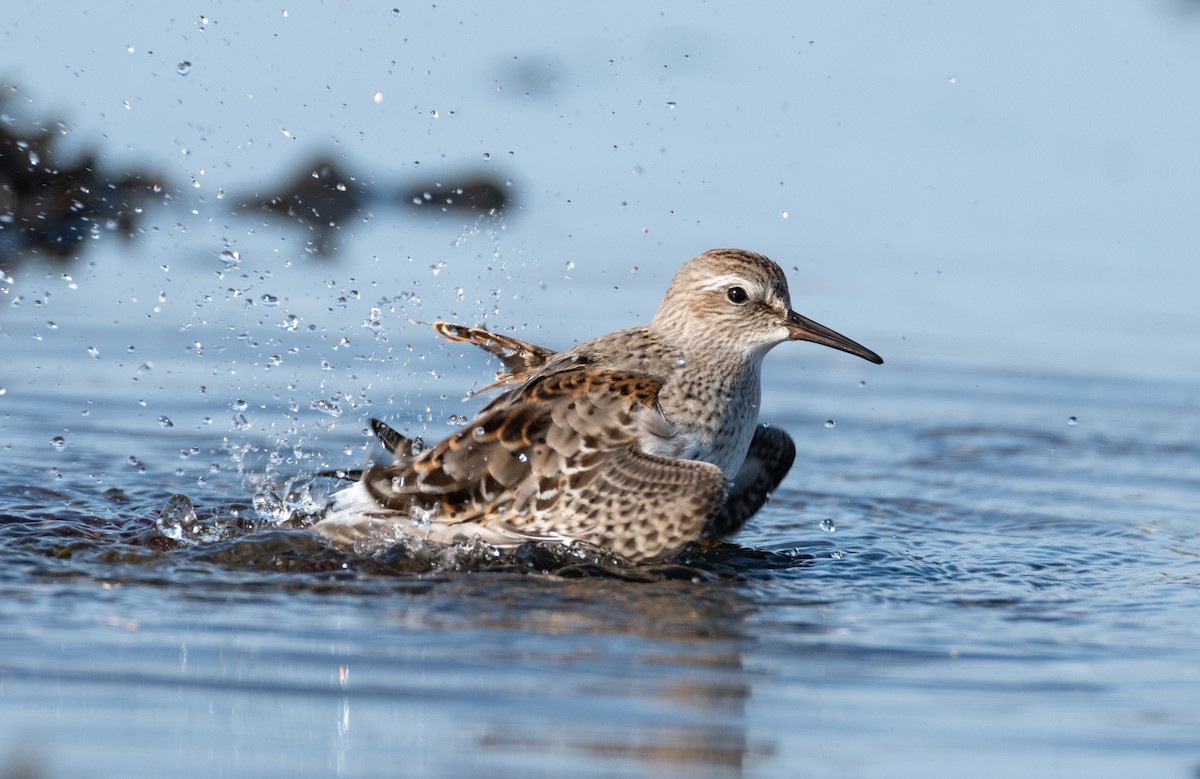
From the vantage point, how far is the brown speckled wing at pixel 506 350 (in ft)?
29.6

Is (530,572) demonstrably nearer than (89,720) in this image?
No

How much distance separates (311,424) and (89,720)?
18.3ft

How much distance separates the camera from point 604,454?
26.8ft

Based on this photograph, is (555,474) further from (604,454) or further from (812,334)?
(812,334)

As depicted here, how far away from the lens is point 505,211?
16.1 meters

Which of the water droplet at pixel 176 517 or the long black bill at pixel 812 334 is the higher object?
the long black bill at pixel 812 334

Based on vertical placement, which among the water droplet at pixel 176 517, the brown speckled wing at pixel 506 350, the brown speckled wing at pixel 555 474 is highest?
the brown speckled wing at pixel 506 350

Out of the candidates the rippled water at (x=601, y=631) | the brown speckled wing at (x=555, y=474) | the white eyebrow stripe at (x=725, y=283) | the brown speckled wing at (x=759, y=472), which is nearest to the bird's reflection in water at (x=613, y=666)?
the rippled water at (x=601, y=631)

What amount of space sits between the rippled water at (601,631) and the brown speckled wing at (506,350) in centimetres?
114

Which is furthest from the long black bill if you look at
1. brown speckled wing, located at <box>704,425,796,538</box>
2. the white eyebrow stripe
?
brown speckled wing, located at <box>704,425,796,538</box>

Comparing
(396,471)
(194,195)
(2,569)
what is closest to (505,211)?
(194,195)

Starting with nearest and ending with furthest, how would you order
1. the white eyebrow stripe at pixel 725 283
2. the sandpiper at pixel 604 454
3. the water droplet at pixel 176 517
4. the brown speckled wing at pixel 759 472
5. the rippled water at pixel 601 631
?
the rippled water at pixel 601 631 → the sandpiper at pixel 604 454 → the water droplet at pixel 176 517 → the white eyebrow stripe at pixel 725 283 → the brown speckled wing at pixel 759 472

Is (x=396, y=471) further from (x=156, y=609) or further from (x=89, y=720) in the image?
(x=89, y=720)

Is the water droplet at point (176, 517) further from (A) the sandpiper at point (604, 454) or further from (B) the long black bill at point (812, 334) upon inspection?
(B) the long black bill at point (812, 334)
